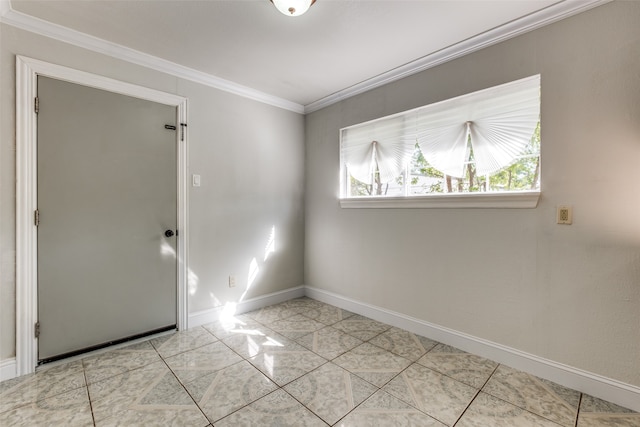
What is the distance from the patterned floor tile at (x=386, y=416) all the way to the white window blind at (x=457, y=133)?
5.94 feet

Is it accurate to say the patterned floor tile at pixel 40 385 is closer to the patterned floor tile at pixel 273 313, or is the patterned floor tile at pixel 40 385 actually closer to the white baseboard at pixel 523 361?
the patterned floor tile at pixel 273 313

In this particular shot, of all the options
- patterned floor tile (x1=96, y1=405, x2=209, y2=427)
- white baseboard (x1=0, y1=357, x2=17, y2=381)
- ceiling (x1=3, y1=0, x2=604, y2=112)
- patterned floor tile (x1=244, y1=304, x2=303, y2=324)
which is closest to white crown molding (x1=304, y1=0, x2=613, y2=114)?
ceiling (x1=3, y1=0, x2=604, y2=112)

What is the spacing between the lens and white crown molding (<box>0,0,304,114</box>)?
77.3 inches

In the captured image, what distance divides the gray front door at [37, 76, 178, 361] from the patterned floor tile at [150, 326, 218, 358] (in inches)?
6.0

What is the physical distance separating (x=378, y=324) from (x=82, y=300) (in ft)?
8.62

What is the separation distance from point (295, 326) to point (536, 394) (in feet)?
6.40

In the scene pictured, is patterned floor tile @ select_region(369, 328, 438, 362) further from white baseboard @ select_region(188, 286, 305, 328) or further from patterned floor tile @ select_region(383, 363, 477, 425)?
white baseboard @ select_region(188, 286, 305, 328)

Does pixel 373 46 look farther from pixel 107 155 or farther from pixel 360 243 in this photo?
pixel 107 155

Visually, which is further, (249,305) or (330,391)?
(249,305)

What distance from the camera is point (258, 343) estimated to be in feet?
8.27

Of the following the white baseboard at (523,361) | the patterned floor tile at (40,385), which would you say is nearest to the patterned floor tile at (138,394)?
the patterned floor tile at (40,385)

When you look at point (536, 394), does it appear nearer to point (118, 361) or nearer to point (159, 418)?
point (159, 418)

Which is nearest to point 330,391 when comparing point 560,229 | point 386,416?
point 386,416

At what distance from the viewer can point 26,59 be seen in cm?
200
